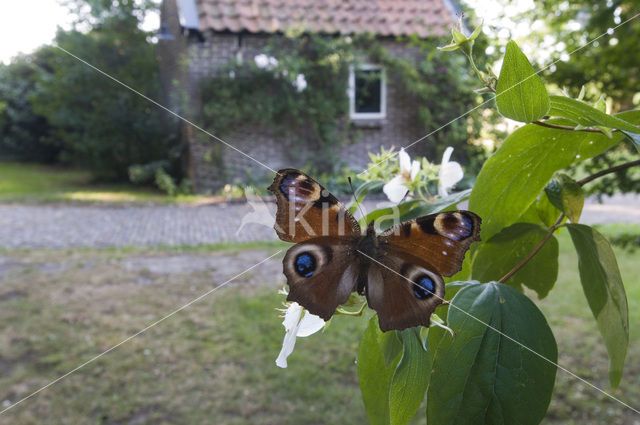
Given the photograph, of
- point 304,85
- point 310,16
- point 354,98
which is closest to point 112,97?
point 304,85

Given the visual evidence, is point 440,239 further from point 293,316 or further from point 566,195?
point 566,195

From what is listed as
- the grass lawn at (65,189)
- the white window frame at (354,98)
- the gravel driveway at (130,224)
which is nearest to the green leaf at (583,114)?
the gravel driveway at (130,224)

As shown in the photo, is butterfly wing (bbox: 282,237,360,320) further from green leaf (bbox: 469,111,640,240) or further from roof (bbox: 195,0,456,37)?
roof (bbox: 195,0,456,37)

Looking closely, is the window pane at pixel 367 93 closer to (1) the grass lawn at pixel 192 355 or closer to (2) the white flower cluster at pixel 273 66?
(2) the white flower cluster at pixel 273 66

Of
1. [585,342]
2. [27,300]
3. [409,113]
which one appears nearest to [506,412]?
[585,342]

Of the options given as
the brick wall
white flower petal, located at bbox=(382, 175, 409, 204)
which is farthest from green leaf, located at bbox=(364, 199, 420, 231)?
the brick wall

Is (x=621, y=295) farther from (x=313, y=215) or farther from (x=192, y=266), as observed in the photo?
(x=192, y=266)
